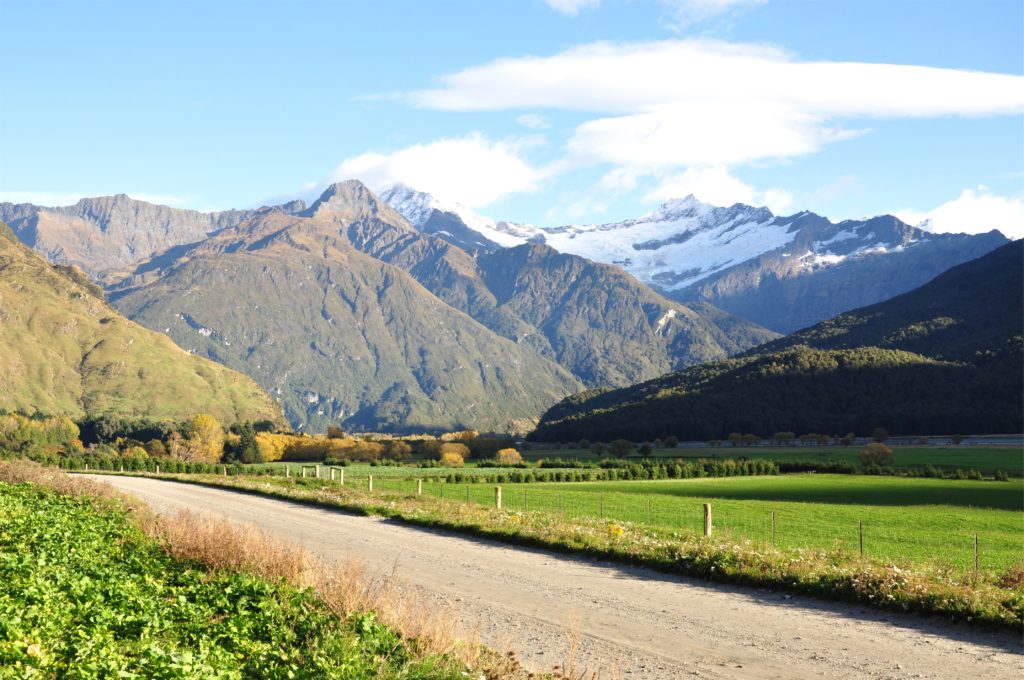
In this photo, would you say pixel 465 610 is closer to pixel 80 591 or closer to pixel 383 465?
pixel 80 591

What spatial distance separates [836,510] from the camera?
213ft

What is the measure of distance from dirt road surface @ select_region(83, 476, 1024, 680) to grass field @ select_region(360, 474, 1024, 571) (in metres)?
9.66


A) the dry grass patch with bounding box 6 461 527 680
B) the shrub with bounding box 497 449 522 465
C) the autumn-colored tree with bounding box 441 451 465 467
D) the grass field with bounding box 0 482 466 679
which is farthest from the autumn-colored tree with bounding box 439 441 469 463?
the grass field with bounding box 0 482 466 679

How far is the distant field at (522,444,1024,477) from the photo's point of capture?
127 metres

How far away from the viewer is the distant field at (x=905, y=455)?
127m

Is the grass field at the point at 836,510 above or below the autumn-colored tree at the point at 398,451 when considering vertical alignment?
above

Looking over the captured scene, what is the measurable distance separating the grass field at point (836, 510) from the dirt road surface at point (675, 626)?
380 inches

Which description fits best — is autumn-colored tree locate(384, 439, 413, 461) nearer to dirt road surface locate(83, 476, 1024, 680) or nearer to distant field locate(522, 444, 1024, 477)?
distant field locate(522, 444, 1024, 477)

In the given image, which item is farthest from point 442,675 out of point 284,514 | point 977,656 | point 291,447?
point 291,447

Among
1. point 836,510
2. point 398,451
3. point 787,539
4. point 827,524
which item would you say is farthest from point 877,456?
point 787,539

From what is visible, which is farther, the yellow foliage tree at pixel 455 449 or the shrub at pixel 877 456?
the yellow foliage tree at pixel 455 449

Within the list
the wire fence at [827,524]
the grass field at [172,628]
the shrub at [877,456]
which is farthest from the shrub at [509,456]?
the grass field at [172,628]

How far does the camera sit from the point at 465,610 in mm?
20250

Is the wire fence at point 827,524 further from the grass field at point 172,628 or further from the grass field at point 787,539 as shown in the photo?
the grass field at point 172,628
